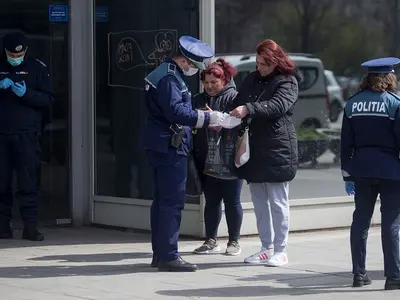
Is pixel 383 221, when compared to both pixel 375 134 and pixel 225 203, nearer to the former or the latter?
pixel 375 134

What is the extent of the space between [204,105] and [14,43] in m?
2.13

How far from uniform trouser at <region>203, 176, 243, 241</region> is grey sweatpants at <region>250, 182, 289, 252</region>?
0.39 m

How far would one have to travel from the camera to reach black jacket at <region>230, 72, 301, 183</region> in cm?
857

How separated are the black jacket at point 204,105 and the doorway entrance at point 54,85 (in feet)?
7.22

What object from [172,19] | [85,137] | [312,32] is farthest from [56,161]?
[312,32]

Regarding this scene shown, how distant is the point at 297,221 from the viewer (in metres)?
10.6

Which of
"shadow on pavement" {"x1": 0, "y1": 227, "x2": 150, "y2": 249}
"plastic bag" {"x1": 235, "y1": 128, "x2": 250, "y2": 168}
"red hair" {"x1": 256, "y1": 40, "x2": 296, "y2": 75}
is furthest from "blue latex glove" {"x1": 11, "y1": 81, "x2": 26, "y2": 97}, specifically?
"red hair" {"x1": 256, "y1": 40, "x2": 296, "y2": 75}

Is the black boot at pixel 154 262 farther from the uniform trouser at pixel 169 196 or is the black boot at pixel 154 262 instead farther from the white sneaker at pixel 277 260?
the white sneaker at pixel 277 260

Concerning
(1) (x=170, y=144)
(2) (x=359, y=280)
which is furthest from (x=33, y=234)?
(2) (x=359, y=280)

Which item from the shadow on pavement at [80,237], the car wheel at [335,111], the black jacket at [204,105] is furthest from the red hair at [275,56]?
the shadow on pavement at [80,237]

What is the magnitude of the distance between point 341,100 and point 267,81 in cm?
231

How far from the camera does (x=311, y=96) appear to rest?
34.6 feet

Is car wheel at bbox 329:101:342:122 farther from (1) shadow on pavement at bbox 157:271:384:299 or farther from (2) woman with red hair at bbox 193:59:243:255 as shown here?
(1) shadow on pavement at bbox 157:271:384:299

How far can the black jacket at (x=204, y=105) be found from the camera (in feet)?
29.7
